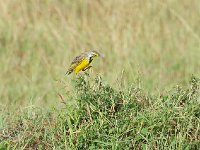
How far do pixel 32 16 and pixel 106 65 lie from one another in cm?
141

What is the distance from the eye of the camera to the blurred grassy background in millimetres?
8406

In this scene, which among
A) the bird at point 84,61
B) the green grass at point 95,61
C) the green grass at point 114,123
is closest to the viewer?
the green grass at point 114,123

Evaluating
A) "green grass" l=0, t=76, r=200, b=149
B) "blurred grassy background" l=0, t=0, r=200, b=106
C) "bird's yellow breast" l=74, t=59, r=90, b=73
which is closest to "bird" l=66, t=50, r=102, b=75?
"bird's yellow breast" l=74, t=59, r=90, b=73

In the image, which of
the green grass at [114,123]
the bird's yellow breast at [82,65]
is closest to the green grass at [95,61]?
the green grass at [114,123]

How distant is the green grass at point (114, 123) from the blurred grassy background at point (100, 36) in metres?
2.92

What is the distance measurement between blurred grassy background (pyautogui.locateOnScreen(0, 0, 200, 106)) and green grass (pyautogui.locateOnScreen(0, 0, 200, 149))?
13 millimetres

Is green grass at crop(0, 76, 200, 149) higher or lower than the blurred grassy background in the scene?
lower

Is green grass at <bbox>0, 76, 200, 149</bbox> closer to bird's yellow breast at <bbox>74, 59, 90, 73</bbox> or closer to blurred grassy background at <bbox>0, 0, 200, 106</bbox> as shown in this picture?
bird's yellow breast at <bbox>74, 59, 90, 73</bbox>

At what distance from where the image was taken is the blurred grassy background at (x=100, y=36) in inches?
331

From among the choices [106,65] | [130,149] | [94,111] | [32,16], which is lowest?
[130,149]

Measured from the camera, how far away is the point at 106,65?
8570mm

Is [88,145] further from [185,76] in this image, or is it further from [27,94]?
[185,76]

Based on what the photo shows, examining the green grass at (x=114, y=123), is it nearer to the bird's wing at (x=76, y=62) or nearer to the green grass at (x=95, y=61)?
the green grass at (x=95, y=61)

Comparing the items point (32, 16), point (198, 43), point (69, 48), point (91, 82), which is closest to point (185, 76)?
point (198, 43)
